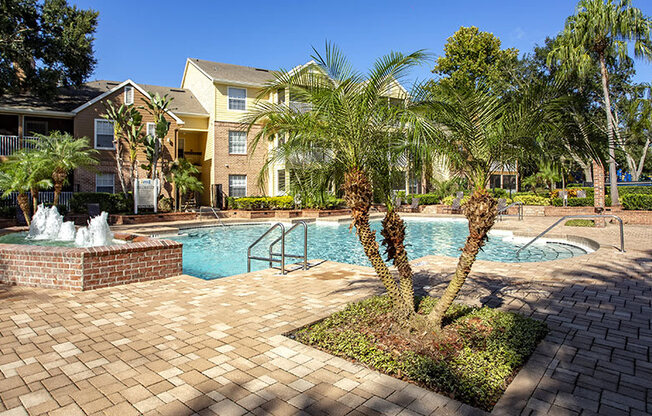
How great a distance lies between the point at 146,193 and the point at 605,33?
24.1 metres

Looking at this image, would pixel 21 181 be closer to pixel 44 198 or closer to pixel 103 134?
pixel 44 198

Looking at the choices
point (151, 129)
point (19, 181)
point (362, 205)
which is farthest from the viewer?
point (151, 129)

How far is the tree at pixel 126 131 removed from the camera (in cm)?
2125

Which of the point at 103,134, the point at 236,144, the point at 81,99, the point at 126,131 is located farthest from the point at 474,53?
the point at 81,99

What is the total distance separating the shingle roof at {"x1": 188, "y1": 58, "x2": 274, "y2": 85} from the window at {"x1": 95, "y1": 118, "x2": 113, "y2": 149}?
6809 mm

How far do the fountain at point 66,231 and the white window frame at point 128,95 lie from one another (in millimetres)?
11406

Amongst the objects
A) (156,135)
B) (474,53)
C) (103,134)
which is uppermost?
(474,53)

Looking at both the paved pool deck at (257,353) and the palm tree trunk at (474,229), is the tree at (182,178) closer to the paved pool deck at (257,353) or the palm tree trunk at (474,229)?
the paved pool deck at (257,353)

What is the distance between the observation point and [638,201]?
1872cm

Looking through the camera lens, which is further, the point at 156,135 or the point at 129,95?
the point at 129,95

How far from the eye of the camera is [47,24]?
21672mm

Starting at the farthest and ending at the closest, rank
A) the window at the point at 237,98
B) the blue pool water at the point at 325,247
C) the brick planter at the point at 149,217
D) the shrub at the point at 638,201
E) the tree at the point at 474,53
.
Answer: the tree at the point at 474,53
the window at the point at 237,98
the shrub at the point at 638,201
the brick planter at the point at 149,217
the blue pool water at the point at 325,247

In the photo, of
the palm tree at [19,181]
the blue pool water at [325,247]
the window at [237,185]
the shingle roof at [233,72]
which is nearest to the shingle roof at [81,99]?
the shingle roof at [233,72]

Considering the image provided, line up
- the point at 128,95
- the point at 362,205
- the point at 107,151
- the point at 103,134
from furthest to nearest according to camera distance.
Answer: the point at 128,95
the point at 103,134
the point at 107,151
the point at 362,205
